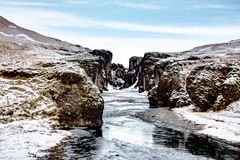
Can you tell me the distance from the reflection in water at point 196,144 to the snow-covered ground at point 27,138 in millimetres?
7759

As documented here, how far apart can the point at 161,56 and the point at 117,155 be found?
106796mm

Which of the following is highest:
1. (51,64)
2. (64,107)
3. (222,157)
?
(51,64)

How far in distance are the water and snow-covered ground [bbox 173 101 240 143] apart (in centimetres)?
172

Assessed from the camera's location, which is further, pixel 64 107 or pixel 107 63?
pixel 107 63

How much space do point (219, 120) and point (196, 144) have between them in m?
10.5

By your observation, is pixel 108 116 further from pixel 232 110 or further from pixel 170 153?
pixel 170 153

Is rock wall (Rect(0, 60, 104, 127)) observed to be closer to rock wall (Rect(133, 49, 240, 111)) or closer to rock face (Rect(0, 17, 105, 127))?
rock face (Rect(0, 17, 105, 127))

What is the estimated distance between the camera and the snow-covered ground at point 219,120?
3063 centimetres

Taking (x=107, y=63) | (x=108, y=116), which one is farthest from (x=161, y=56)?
(x=108, y=116)

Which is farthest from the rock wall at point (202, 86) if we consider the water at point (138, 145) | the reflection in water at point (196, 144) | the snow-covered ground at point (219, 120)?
the reflection in water at point (196, 144)

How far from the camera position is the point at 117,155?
72.0 feet

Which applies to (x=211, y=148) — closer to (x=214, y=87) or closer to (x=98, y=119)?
(x=98, y=119)

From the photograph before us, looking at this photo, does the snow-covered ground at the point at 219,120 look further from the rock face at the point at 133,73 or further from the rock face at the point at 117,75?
the rock face at the point at 117,75

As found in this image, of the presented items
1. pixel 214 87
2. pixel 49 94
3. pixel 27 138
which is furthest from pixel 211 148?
pixel 214 87
